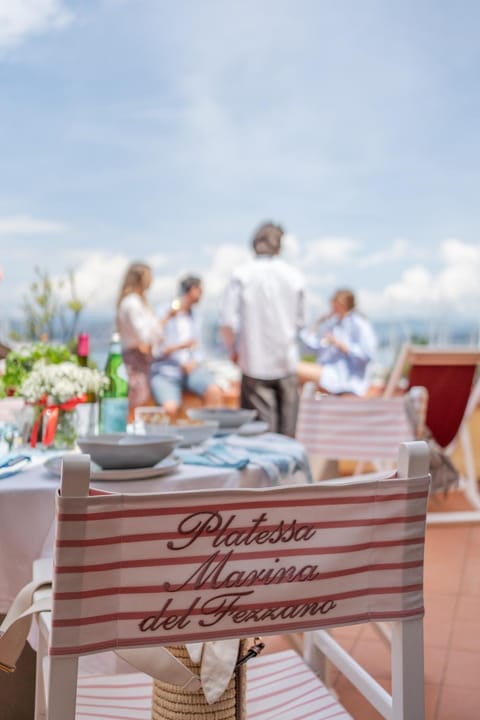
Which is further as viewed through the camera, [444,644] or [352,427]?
[352,427]

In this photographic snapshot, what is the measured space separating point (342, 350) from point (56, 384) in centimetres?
313

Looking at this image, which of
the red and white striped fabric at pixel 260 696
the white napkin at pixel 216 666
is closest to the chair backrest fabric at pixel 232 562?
the white napkin at pixel 216 666

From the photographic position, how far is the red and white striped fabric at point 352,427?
2740 millimetres

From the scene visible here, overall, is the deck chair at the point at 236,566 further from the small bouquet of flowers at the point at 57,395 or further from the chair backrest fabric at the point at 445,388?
the chair backrest fabric at the point at 445,388

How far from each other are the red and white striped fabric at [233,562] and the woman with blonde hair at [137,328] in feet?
10.2

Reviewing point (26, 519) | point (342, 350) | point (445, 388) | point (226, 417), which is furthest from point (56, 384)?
point (342, 350)

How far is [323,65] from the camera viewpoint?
98.2ft

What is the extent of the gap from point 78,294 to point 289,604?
3.12 meters

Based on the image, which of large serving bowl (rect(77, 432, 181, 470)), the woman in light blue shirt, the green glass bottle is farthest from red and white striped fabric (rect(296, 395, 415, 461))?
the woman in light blue shirt

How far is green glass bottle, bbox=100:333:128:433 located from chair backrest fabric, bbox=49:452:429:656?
1020mm

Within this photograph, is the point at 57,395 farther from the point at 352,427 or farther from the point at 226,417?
the point at 352,427

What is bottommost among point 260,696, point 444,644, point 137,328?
point 444,644

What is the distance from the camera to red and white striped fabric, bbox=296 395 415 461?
2740 mm

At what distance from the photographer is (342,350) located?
454cm
